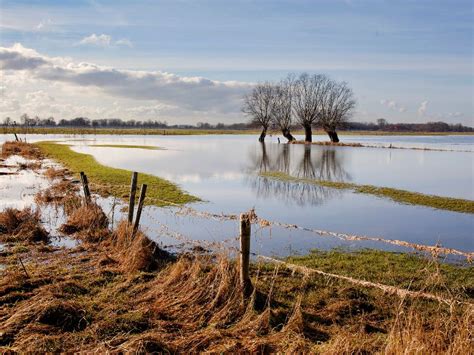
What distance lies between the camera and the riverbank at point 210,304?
20.7ft

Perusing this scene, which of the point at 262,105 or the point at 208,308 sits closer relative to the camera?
the point at 208,308

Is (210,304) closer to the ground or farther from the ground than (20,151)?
closer to the ground

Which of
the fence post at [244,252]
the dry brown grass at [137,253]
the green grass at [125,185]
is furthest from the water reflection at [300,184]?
the fence post at [244,252]

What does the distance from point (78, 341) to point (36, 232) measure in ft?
26.3

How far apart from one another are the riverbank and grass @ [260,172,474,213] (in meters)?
9.96

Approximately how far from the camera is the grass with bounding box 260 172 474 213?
67.7 ft

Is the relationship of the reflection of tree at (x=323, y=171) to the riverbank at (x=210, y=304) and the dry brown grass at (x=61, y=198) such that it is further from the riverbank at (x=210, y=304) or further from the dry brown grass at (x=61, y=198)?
the riverbank at (x=210, y=304)

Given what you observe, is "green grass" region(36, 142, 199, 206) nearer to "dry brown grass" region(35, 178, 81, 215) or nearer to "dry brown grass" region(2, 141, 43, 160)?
"dry brown grass" region(35, 178, 81, 215)

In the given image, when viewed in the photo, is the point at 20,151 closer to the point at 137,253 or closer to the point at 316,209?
the point at 316,209

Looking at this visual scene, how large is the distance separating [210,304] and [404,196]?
60.6 ft

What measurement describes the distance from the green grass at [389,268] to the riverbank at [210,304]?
3 centimetres

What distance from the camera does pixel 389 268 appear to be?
10953 mm

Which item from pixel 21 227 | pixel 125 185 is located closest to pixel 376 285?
pixel 21 227

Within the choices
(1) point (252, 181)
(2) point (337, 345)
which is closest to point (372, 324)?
(2) point (337, 345)
